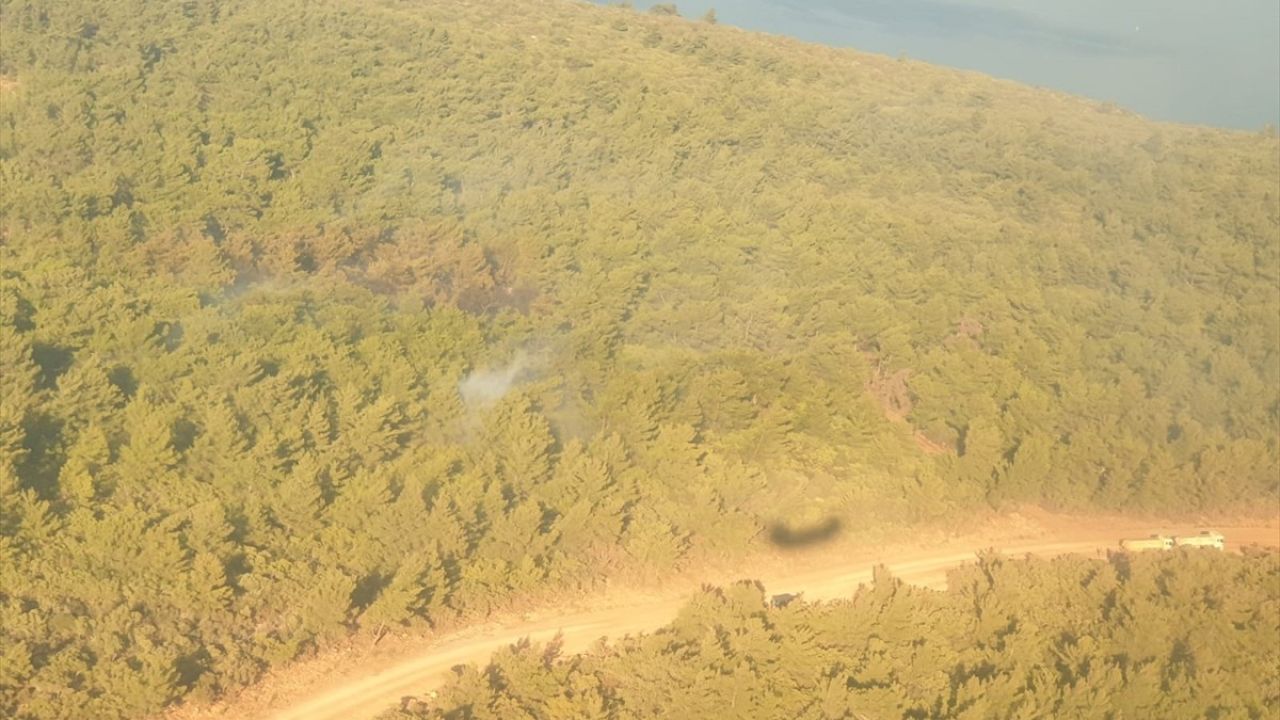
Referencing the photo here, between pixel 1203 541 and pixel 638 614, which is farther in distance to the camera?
pixel 1203 541

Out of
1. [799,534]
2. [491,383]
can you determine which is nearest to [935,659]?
[799,534]

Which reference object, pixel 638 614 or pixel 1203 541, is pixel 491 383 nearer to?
pixel 638 614

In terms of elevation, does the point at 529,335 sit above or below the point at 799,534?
above

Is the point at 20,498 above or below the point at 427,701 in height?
above

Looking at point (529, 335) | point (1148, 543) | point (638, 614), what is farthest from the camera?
point (529, 335)

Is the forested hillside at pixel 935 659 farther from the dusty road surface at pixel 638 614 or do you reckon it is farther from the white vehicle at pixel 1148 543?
the white vehicle at pixel 1148 543

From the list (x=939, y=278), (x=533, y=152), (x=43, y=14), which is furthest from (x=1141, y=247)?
(x=43, y=14)

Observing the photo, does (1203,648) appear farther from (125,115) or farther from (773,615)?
(125,115)

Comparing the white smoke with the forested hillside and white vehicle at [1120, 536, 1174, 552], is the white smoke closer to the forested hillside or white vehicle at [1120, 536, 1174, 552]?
the forested hillside
